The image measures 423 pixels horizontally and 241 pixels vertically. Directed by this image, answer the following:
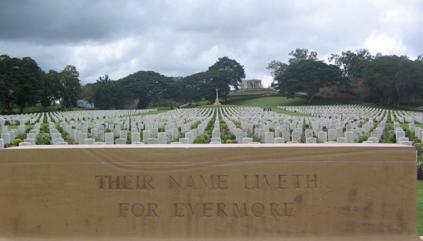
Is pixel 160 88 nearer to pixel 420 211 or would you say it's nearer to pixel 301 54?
pixel 301 54

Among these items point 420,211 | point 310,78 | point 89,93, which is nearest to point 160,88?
point 89,93

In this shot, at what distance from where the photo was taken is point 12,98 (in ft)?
189

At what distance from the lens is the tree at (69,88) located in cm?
7444

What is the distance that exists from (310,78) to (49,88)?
36275 mm

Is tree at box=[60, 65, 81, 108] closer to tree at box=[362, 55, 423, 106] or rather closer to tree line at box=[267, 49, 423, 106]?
tree line at box=[267, 49, 423, 106]

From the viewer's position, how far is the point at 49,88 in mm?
67750

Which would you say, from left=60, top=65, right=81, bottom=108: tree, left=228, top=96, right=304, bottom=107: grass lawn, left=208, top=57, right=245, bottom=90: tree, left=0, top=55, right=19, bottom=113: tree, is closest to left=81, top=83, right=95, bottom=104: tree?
left=60, top=65, right=81, bottom=108: tree

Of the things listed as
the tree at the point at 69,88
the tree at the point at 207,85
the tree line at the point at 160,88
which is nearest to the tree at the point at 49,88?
the tree at the point at 69,88

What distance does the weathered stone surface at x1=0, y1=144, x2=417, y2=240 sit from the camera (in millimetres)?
4297

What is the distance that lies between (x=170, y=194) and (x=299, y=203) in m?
1.02

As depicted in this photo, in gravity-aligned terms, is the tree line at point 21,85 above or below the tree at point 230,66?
below

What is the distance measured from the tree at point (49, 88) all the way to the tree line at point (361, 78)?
3206 cm

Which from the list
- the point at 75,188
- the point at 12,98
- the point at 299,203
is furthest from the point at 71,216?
the point at 12,98

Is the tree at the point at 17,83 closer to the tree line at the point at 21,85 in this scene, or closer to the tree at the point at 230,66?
the tree line at the point at 21,85
